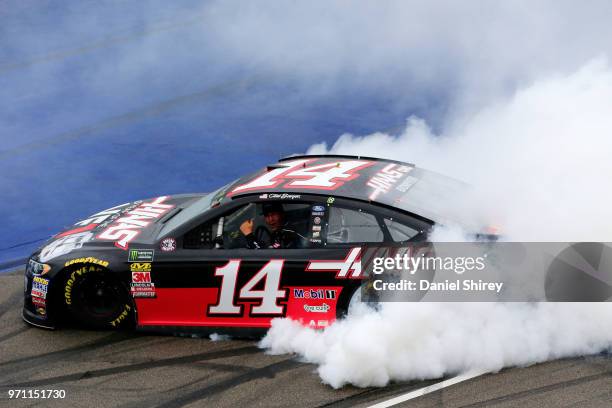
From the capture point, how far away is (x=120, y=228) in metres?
6.92

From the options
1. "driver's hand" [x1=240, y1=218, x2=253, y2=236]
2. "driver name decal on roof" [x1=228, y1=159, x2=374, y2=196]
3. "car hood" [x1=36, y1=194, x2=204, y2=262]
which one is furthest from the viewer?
"car hood" [x1=36, y1=194, x2=204, y2=262]

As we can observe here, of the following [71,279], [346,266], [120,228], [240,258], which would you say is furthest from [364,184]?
[71,279]

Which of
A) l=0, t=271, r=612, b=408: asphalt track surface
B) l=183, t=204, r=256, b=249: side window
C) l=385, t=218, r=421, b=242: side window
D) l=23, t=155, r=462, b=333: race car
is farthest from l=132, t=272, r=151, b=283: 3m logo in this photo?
l=385, t=218, r=421, b=242: side window

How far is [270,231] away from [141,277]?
42.0 inches

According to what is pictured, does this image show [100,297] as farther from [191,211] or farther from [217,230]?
[217,230]

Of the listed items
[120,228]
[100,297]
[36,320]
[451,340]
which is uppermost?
[120,228]

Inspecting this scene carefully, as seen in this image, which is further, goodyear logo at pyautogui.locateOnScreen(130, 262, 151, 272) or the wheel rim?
the wheel rim

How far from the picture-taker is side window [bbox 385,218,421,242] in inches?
244

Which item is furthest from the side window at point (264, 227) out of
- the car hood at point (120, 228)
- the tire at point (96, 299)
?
the tire at point (96, 299)

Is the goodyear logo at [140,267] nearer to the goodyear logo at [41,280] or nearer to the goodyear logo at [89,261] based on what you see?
the goodyear logo at [89,261]

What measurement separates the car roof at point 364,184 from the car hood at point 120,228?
2.37 feet

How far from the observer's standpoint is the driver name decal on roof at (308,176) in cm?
657

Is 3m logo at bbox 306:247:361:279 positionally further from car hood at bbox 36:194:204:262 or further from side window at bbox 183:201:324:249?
car hood at bbox 36:194:204:262

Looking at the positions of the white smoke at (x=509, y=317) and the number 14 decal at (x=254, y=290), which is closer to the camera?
the white smoke at (x=509, y=317)
